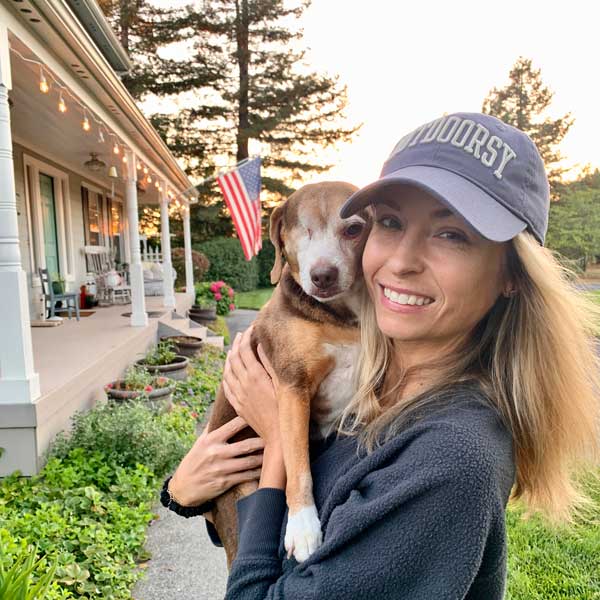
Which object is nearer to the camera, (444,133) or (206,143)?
(444,133)

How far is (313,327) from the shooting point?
65.3 inches

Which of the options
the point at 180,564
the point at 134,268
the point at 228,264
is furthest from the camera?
the point at 228,264

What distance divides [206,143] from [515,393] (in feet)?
80.5

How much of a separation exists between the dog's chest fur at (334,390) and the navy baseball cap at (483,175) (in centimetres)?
63

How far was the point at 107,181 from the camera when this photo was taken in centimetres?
1303

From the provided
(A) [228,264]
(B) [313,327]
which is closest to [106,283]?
(B) [313,327]

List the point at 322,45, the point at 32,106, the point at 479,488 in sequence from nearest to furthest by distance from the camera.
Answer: the point at 479,488 < the point at 32,106 < the point at 322,45

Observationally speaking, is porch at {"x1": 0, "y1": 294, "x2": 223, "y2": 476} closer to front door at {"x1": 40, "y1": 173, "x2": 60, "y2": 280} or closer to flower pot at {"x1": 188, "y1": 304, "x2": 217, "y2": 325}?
front door at {"x1": 40, "y1": 173, "x2": 60, "y2": 280}

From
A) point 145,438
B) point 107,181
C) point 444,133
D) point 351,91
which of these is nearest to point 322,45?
point 351,91

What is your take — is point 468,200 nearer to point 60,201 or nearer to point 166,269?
point 60,201

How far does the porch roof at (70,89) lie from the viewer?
13.3 feet

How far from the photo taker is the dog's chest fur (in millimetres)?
1646

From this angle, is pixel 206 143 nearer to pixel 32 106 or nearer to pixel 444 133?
pixel 32 106

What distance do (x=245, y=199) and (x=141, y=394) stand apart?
4556mm
